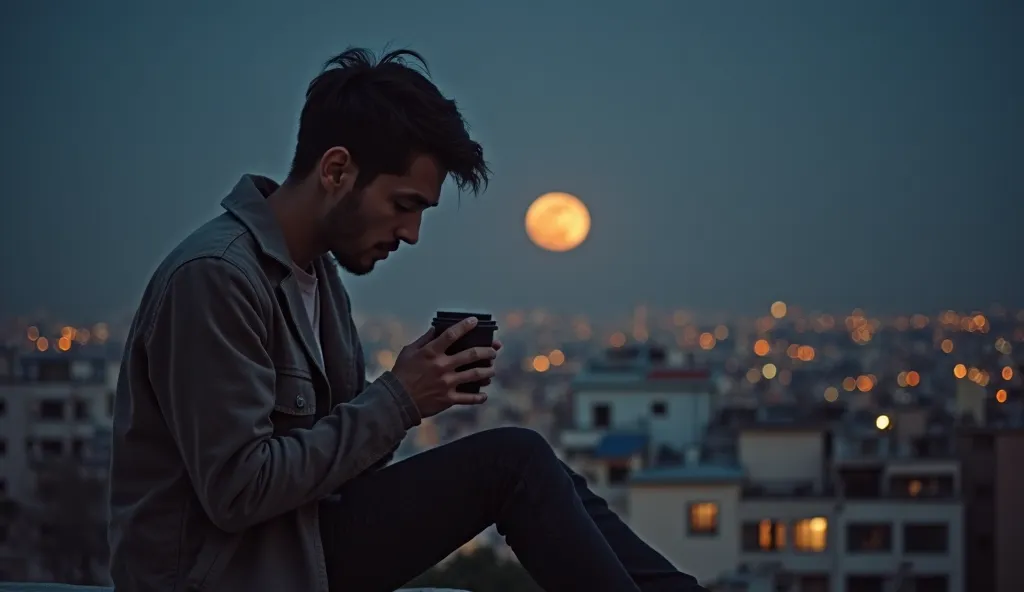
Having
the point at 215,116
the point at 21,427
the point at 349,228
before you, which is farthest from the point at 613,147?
the point at 349,228

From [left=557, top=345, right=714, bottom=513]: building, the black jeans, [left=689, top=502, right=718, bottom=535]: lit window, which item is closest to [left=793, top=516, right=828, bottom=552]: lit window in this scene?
[left=689, top=502, right=718, bottom=535]: lit window

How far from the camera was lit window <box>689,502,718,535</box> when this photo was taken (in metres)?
19.1

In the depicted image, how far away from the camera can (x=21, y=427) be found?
23281 millimetres

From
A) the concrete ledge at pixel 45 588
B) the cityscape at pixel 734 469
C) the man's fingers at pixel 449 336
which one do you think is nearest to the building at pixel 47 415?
the cityscape at pixel 734 469

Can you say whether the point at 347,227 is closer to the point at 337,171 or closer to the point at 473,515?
the point at 337,171

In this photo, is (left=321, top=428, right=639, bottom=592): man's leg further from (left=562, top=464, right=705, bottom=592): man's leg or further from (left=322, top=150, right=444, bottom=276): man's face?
(left=322, top=150, right=444, bottom=276): man's face

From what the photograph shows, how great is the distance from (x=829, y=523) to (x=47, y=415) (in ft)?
45.6

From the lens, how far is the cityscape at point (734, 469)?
19062mm

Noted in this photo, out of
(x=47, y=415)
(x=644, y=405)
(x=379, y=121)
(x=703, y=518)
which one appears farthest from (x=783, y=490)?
(x=379, y=121)

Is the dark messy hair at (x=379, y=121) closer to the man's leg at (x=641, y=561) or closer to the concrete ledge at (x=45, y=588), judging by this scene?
the man's leg at (x=641, y=561)

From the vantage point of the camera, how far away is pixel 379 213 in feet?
6.21

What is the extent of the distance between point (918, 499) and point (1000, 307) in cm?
2961

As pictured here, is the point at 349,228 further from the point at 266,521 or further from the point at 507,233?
the point at 507,233

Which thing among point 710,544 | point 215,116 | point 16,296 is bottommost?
point 710,544
